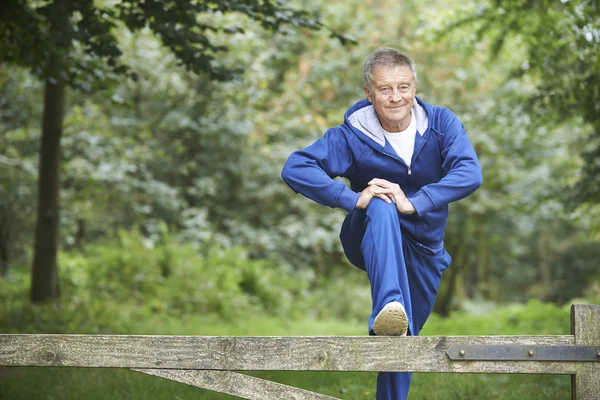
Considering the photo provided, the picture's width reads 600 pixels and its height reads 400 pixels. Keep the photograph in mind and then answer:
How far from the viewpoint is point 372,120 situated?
11.0 ft

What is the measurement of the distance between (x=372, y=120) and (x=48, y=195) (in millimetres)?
6351

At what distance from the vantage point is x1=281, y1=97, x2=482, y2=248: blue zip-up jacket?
3070mm

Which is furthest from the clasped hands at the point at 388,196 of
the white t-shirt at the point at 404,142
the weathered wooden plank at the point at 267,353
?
the weathered wooden plank at the point at 267,353

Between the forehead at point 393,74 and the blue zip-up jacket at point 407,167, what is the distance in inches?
9.3

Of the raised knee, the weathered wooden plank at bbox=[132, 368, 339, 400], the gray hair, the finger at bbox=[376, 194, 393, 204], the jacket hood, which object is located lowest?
the weathered wooden plank at bbox=[132, 368, 339, 400]

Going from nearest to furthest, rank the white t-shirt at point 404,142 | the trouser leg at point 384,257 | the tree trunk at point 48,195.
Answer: the trouser leg at point 384,257, the white t-shirt at point 404,142, the tree trunk at point 48,195

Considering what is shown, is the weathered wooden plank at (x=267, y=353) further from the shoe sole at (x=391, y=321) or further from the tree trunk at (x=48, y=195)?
the tree trunk at (x=48, y=195)

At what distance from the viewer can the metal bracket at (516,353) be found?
8.54 feet

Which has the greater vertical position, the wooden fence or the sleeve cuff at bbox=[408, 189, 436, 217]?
the sleeve cuff at bbox=[408, 189, 436, 217]

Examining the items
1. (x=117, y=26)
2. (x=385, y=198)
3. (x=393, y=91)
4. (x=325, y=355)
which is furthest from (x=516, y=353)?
(x=117, y=26)

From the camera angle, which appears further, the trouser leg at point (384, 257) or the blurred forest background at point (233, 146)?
the blurred forest background at point (233, 146)

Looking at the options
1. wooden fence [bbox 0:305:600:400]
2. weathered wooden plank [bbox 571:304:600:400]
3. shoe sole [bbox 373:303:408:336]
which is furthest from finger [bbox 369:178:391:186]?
weathered wooden plank [bbox 571:304:600:400]

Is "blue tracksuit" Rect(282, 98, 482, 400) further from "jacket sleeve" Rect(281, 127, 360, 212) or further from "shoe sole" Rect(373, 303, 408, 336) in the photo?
"shoe sole" Rect(373, 303, 408, 336)

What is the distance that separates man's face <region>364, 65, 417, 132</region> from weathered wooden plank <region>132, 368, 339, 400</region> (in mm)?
1367
